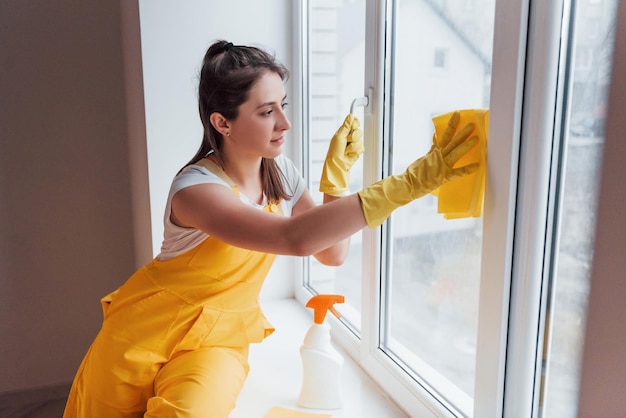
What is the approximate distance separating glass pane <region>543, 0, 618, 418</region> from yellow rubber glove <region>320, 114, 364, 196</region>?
0.51 metres

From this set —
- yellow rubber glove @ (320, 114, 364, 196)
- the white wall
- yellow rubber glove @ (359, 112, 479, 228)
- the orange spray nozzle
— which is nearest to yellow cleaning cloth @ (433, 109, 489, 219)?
yellow rubber glove @ (359, 112, 479, 228)

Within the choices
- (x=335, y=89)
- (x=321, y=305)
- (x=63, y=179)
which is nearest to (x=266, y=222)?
(x=321, y=305)

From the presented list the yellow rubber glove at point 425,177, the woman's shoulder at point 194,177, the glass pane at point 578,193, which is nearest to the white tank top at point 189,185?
the woman's shoulder at point 194,177

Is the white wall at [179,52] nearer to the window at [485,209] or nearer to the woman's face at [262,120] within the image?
the window at [485,209]

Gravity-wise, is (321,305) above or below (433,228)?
below

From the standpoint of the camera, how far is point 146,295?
1.20 metres

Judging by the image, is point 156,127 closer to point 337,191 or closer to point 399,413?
point 337,191

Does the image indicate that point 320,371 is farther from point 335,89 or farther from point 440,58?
point 335,89

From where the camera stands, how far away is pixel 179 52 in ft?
5.59

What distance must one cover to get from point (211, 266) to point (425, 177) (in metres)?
0.53

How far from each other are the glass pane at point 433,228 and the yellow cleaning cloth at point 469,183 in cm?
6

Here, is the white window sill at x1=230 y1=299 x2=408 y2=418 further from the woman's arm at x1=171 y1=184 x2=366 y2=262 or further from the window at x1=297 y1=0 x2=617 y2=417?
the woman's arm at x1=171 y1=184 x2=366 y2=262

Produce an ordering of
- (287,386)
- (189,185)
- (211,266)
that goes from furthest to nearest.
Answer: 1. (287,386)
2. (211,266)
3. (189,185)

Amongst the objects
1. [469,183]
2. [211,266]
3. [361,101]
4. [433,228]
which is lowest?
[211,266]
